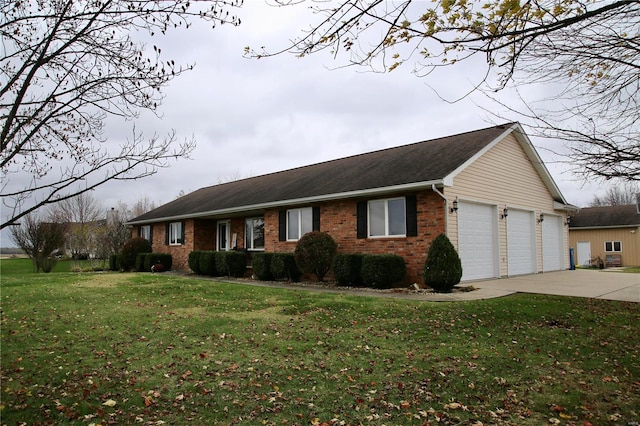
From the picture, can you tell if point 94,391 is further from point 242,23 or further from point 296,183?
point 296,183

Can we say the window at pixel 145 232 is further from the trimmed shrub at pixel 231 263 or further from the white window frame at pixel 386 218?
the white window frame at pixel 386 218

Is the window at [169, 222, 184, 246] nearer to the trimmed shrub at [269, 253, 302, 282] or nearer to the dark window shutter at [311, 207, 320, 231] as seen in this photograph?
the trimmed shrub at [269, 253, 302, 282]

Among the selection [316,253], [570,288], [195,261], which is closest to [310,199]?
[316,253]

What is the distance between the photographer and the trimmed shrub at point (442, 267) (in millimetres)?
11531

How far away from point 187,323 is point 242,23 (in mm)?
5681

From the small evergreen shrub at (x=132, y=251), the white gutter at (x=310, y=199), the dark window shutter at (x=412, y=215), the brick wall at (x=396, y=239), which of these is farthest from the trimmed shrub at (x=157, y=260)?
the dark window shutter at (x=412, y=215)

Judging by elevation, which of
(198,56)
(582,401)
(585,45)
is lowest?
(582,401)

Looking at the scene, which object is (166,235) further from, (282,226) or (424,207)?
(424,207)

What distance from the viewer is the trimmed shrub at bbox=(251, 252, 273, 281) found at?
16.2 metres

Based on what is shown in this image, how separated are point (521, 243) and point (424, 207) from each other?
19.3 ft

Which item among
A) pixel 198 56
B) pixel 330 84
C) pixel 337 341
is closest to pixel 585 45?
pixel 330 84

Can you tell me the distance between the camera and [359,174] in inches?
637

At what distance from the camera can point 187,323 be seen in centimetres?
813

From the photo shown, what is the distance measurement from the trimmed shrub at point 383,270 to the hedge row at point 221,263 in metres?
7.04
